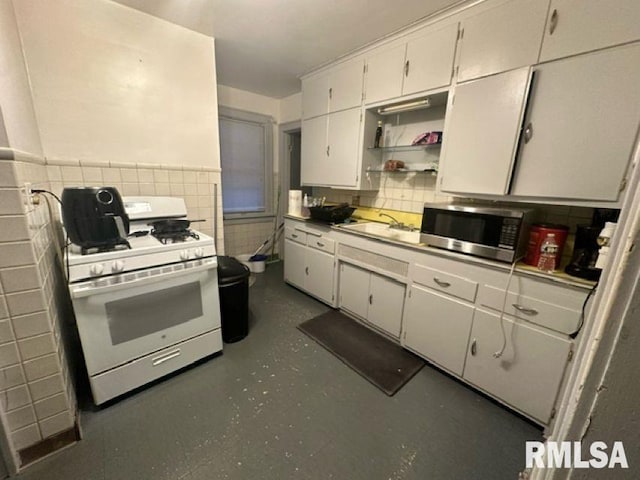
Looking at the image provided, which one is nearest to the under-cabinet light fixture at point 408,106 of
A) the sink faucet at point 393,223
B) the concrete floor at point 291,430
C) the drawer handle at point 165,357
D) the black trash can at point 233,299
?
the sink faucet at point 393,223

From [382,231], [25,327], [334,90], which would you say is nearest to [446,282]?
[382,231]

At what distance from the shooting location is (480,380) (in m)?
1.68

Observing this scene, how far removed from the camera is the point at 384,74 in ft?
7.16

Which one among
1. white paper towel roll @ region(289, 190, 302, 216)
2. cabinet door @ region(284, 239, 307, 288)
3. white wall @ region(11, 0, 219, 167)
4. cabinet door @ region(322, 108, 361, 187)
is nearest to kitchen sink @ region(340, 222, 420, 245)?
cabinet door @ region(322, 108, 361, 187)

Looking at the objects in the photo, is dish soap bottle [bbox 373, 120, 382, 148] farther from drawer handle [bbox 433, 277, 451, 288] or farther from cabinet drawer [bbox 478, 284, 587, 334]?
cabinet drawer [bbox 478, 284, 587, 334]

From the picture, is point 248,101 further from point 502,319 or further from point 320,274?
point 502,319

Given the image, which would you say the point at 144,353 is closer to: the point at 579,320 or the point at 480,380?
the point at 480,380

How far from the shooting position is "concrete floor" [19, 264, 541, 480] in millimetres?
1242

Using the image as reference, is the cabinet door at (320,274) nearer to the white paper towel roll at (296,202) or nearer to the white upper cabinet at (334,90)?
the white paper towel roll at (296,202)

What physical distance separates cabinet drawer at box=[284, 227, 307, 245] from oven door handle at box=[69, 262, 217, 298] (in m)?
1.29

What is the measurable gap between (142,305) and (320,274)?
5.42 feet

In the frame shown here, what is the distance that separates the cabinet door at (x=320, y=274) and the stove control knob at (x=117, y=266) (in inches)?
67.8

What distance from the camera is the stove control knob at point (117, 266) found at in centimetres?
139

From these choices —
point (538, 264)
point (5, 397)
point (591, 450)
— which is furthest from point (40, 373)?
point (538, 264)
